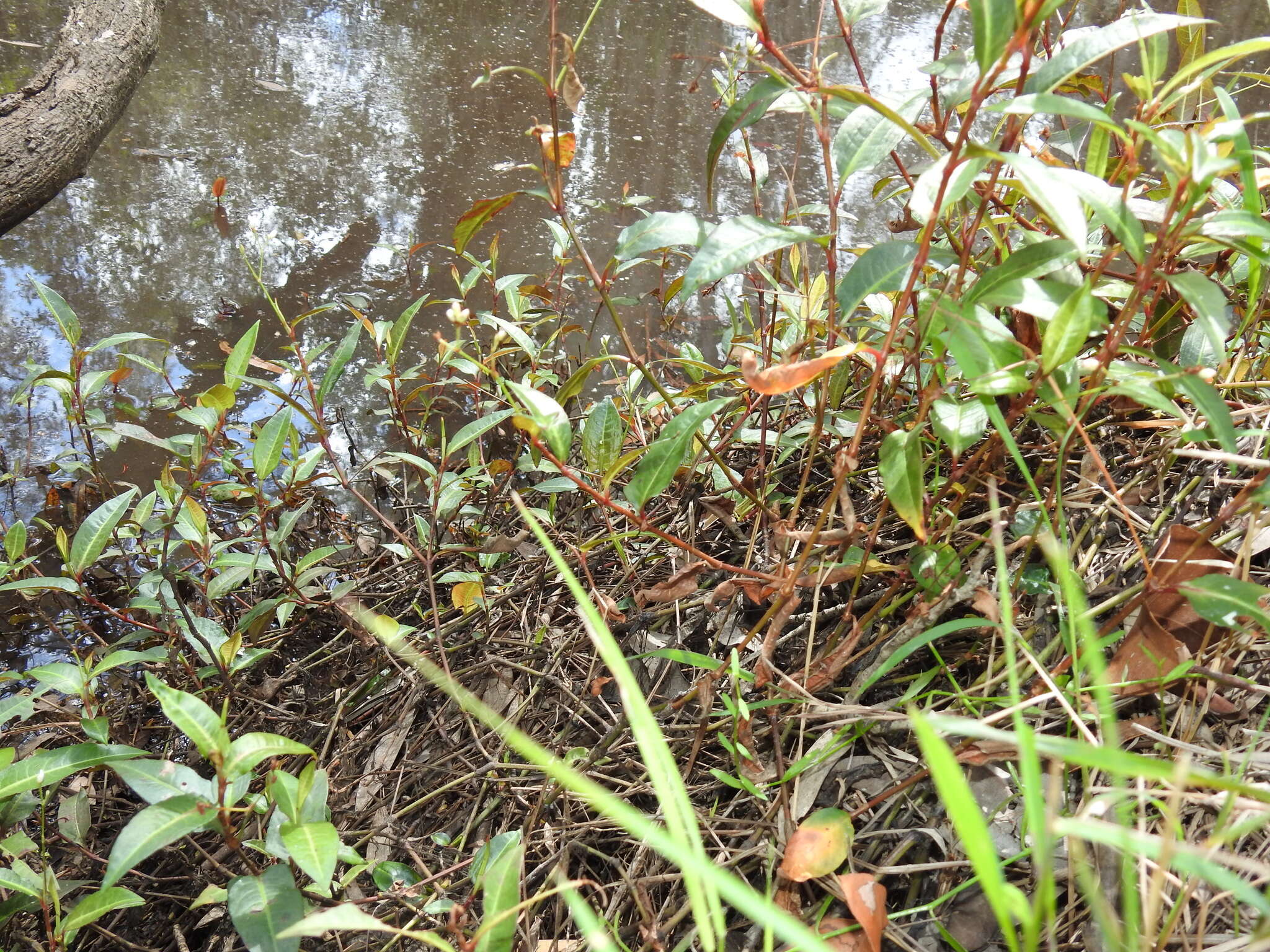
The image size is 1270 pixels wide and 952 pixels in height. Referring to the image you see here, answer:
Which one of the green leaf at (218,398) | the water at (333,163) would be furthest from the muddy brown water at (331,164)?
the green leaf at (218,398)

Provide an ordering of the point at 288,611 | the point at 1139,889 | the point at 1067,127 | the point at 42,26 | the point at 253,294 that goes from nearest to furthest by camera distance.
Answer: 1. the point at 1139,889
2. the point at 1067,127
3. the point at 288,611
4. the point at 253,294
5. the point at 42,26

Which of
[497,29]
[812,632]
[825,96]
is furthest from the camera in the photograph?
[497,29]

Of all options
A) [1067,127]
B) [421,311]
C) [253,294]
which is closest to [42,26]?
[253,294]

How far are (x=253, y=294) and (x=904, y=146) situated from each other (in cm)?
273

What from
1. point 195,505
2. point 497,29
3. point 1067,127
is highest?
point 497,29

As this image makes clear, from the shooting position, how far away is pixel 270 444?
130 centimetres

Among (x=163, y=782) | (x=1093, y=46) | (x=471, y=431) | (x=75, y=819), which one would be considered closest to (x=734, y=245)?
(x=1093, y=46)

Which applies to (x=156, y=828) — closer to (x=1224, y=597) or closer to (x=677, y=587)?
(x=677, y=587)

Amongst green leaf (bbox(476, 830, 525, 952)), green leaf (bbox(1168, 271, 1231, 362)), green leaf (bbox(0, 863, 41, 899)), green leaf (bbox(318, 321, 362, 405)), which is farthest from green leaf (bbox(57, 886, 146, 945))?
green leaf (bbox(1168, 271, 1231, 362))

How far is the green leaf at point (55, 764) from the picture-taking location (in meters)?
0.95

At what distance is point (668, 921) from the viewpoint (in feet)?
2.78

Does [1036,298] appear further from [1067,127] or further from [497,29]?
[497,29]

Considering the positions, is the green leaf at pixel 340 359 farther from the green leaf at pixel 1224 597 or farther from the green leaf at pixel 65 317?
the green leaf at pixel 1224 597

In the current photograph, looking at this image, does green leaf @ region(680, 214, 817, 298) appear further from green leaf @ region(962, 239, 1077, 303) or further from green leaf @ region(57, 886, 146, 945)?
green leaf @ region(57, 886, 146, 945)
